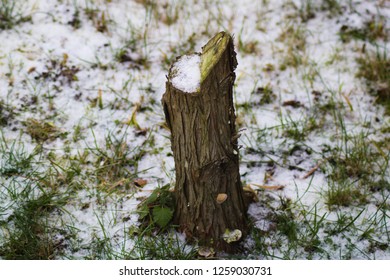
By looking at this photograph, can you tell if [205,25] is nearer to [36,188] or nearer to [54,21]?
[54,21]

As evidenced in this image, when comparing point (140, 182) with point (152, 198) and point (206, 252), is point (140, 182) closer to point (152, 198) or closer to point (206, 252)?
point (152, 198)

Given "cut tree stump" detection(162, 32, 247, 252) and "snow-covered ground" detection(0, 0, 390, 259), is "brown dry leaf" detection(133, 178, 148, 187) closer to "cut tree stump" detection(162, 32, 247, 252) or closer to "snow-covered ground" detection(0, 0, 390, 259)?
"snow-covered ground" detection(0, 0, 390, 259)

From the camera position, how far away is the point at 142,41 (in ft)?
13.3

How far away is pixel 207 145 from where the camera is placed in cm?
243

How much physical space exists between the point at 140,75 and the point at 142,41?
15.3 inches

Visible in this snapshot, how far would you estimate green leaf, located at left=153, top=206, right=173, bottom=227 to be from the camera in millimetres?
2689

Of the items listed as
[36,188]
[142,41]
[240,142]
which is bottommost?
[36,188]

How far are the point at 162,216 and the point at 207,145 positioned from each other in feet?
1.69

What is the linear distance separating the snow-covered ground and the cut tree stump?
26 centimetres

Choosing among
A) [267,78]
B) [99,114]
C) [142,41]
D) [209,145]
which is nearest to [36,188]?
[99,114]

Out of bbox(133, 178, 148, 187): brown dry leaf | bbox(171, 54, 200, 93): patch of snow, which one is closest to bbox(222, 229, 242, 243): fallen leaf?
→ bbox(133, 178, 148, 187): brown dry leaf

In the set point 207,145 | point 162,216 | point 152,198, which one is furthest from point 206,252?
point 207,145

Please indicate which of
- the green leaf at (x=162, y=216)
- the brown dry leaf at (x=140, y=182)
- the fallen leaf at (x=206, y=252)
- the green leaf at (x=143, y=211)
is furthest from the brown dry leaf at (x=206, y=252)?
the brown dry leaf at (x=140, y=182)

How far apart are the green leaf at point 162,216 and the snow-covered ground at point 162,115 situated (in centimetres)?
18
